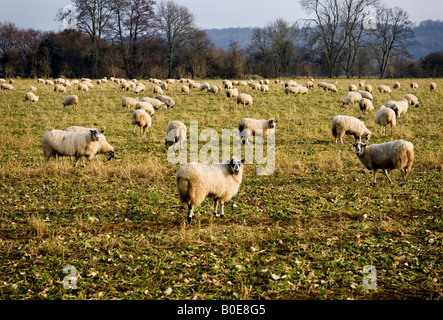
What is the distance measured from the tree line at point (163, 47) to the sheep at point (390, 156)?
53659 mm

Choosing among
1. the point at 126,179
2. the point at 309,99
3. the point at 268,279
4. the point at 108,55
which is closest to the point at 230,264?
the point at 268,279

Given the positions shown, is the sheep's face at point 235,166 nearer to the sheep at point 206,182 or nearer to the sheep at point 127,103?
the sheep at point 206,182

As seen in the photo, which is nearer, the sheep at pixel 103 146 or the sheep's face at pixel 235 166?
the sheep's face at pixel 235 166

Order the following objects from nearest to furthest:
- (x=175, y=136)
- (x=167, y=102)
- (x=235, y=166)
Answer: (x=235, y=166)
(x=175, y=136)
(x=167, y=102)

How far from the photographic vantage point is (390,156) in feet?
32.9

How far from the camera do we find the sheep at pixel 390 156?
32.4 feet

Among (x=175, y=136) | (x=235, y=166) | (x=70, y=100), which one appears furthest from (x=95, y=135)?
(x=70, y=100)

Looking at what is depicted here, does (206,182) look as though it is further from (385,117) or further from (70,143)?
(385,117)

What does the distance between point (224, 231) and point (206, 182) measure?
1.13 metres

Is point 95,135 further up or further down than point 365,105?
further down

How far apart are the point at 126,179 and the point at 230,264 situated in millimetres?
5792

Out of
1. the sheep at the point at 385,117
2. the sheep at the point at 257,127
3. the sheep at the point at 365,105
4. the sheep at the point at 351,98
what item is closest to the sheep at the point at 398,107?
the sheep at the point at 365,105

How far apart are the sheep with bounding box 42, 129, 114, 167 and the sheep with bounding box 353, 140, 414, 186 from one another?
9130mm

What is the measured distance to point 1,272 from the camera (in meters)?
5.29
